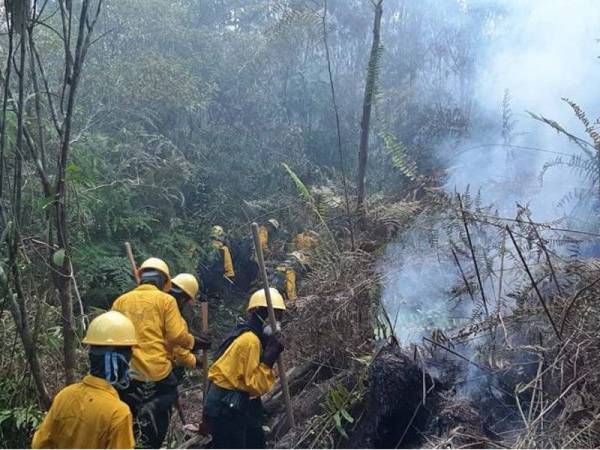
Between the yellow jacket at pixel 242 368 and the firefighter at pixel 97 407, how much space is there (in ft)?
4.97

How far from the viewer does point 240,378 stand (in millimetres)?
4215

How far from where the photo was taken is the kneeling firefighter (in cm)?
421

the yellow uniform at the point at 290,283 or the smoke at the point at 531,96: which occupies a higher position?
the smoke at the point at 531,96

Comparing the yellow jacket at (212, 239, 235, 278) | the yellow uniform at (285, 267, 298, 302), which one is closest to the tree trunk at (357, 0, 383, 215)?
the yellow uniform at (285, 267, 298, 302)

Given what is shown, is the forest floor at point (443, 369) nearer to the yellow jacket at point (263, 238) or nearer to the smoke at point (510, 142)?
the smoke at point (510, 142)

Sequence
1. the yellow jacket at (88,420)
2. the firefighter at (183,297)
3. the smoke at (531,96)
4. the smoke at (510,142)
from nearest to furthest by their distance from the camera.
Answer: the yellow jacket at (88,420) < the firefighter at (183,297) < the smoke at (510,142) < the smoke at (531,96)

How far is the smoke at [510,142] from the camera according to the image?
5.29 meters

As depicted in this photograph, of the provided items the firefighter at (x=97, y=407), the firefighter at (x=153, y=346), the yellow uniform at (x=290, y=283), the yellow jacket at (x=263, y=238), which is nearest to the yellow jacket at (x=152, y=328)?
the firefighter at (x=153, y=346)

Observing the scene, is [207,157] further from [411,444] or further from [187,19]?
[411,444]

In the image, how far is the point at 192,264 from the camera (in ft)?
29.2

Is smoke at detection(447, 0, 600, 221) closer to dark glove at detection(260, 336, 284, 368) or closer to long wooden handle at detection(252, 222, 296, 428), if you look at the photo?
long wooden handle at detection(252, 222, 296, 428)

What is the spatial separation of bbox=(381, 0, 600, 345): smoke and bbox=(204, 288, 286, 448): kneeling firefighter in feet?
3.74

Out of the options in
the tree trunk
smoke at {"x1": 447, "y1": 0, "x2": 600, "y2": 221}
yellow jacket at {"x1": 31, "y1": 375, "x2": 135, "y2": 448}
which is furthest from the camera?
smoke at {"x1": 447, "y1": 0, "x2": 600, "y2": 221}

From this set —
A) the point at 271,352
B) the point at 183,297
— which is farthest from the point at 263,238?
the point at 271,352
